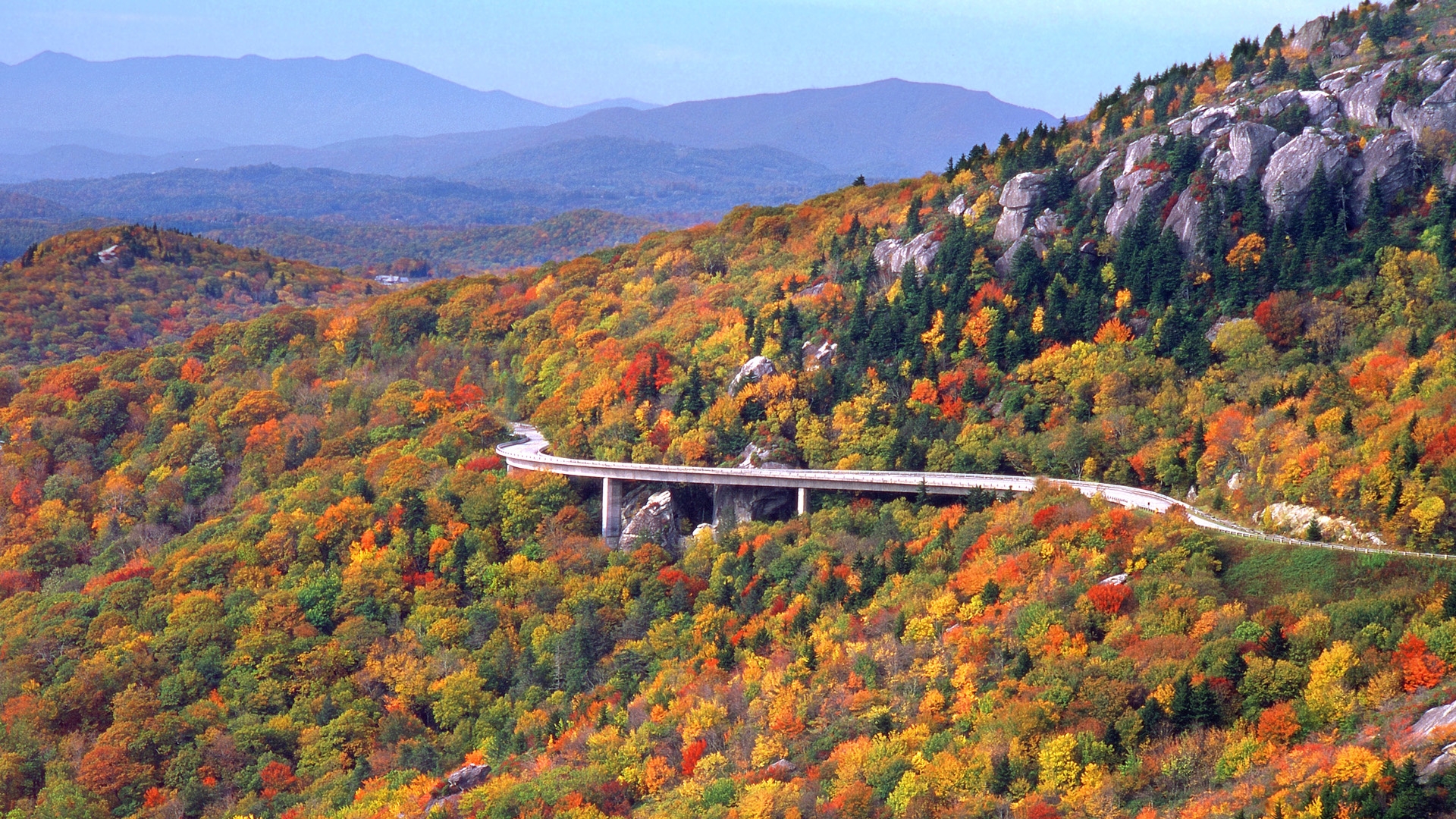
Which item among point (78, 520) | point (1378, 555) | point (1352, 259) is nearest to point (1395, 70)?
point (1352, 259)

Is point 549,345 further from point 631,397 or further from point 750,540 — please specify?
point 750,540

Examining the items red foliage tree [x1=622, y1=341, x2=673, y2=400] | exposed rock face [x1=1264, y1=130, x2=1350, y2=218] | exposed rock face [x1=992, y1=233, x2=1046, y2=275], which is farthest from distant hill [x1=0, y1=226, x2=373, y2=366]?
exposed rock face [x1=1264, y1=130, x2=1350, y2=218]

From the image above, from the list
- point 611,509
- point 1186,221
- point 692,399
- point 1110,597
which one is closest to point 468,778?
point 611,509

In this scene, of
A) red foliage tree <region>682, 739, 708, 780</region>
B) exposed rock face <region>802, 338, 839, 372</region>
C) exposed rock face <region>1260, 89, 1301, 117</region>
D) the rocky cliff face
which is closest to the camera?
red foliage tree <region>682, 739, 708, 780</region>

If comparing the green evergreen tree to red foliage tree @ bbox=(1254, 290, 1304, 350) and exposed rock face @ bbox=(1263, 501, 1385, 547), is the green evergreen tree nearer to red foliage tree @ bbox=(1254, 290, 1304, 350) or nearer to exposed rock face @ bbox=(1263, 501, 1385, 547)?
red foliage tree @ bbox=(1254, 290, 1304, 350)

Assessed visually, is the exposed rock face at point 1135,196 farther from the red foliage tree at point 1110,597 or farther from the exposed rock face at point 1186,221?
the red foliage tree at point 1110,597

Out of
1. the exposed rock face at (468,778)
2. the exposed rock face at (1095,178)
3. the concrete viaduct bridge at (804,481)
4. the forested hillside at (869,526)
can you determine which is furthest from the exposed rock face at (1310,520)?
the exposed rock face at (468,778)
